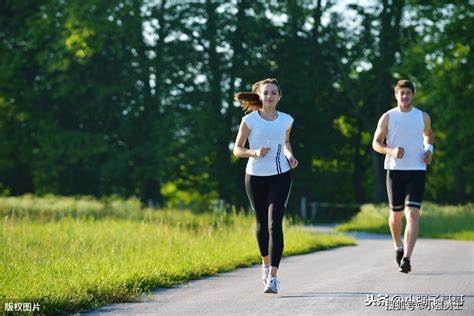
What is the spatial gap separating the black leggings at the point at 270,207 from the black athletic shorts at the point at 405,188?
79.7 inches

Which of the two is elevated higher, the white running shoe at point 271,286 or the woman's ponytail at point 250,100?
the woman's ponytail at point 250,100

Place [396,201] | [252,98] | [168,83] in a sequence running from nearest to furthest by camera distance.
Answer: [252,98] < [396,201] < [168,83]

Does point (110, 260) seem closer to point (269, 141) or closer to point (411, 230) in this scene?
point (269, 141)

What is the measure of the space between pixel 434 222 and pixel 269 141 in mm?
21546

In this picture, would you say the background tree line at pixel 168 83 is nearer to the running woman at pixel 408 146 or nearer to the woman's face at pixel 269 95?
the running woman at pixel 408 146

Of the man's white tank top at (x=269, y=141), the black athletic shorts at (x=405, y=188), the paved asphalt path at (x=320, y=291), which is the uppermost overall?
the man's white tank top at (x=269, y=141)

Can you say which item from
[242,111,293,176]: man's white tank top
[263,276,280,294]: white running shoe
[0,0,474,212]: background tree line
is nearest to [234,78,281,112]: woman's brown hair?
[242,111,293,176]: man's white tank top

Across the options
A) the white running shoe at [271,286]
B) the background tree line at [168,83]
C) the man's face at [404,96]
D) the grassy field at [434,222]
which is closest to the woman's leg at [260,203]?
the white running shoe at [271,286]

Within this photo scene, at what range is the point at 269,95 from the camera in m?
9.45

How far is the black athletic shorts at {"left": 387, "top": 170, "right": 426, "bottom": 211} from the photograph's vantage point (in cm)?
1112

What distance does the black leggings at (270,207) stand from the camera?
30.4 feet

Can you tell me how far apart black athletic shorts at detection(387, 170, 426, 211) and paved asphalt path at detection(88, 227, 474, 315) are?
80 cm

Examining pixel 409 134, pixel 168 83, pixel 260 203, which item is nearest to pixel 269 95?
pixel 260 203

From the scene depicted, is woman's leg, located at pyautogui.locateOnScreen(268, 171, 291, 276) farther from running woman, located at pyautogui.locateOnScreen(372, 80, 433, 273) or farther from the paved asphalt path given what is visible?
running woman, located at pyautogui.locateOnScreen(372, 80, 433, 273)
